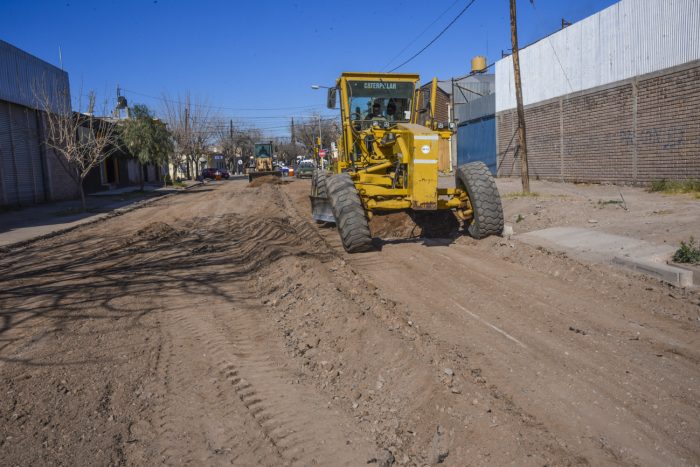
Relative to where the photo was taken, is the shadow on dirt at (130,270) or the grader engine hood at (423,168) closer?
the shadow on dirt at (130,270)

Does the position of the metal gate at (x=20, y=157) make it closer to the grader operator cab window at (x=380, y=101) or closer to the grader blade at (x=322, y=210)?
the grader blade at (x=322, y=210)

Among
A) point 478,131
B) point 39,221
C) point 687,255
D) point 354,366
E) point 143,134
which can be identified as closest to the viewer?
point 354,366

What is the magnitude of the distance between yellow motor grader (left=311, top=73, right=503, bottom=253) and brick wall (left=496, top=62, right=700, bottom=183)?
27.5ft

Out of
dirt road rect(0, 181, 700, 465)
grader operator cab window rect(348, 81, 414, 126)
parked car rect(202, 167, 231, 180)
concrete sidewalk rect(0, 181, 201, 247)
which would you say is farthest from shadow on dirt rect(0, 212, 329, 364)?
parked car rect(202, 167, 231, 180)

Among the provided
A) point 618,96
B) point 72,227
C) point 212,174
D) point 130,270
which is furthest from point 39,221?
point 212,174

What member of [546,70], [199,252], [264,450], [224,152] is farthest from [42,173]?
[224,152]

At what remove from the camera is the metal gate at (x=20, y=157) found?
Result: 2288 cm

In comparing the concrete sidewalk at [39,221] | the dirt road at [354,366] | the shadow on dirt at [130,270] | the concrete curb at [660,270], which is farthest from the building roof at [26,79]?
Answer: the concrete curb at [660,270]

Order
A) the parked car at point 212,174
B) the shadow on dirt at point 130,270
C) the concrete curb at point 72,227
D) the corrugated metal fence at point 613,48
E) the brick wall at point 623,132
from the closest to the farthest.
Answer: the shadow on dirt at point 130,270 < the concrete curb at point 72,227 < the brick wall at point 623,132 < the corrugated metal fence at point 613,48 < the parked car at point 212,174

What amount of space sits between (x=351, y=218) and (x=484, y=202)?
2.40 m

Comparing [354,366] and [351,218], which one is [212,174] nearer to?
[351,218]

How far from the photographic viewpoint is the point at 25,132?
2484 centimetres

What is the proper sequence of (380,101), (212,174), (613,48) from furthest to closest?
1. (212,174)
2. (613,48)
3. (380,101)

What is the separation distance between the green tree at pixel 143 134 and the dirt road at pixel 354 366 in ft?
87.7
